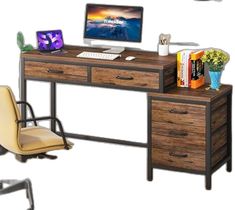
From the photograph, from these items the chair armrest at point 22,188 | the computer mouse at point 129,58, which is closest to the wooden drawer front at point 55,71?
the computer mouse at point 129,58

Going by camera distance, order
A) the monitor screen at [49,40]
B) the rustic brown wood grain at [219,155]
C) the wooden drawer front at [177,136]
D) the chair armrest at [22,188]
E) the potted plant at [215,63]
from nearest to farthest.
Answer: the chair armrest at [22,188]
the wooden drawer front at [177,136]
the rustic brown wood grain at [219,155]
the potted plant at [215,63]
the monitor screen at [49,40]

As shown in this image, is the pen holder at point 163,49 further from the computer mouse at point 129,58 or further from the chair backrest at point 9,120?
the chair backrest at point 9,120

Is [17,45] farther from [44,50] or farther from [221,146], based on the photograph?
[221,146]

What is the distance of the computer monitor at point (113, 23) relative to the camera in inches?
338

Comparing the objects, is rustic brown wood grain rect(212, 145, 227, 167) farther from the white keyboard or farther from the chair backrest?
the chair backrest

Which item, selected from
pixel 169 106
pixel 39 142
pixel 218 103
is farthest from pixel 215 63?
pixel 39 142

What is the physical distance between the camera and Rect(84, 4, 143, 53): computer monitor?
8594 millimetres

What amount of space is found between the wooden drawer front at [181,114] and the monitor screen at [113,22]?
3.12 feet

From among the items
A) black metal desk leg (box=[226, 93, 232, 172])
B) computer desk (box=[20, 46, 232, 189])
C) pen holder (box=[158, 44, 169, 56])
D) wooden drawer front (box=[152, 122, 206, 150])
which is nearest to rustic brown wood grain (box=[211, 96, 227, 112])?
computer desk (box=[20, 46, 232, 189])

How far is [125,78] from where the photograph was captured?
8242mm

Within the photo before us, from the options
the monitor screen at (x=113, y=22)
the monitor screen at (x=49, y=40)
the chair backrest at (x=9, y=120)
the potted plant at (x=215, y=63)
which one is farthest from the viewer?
the monitor screen at (x=49, y=40)

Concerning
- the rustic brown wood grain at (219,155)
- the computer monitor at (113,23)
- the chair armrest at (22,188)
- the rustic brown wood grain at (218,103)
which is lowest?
the chair armrest at (22,188)

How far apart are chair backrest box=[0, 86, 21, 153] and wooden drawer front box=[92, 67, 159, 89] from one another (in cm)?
108

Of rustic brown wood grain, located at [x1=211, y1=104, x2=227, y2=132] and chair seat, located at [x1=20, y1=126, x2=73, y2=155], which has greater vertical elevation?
rustic brown wood grain, located at [x1=211, y1=104, x2=227, y2=132]
